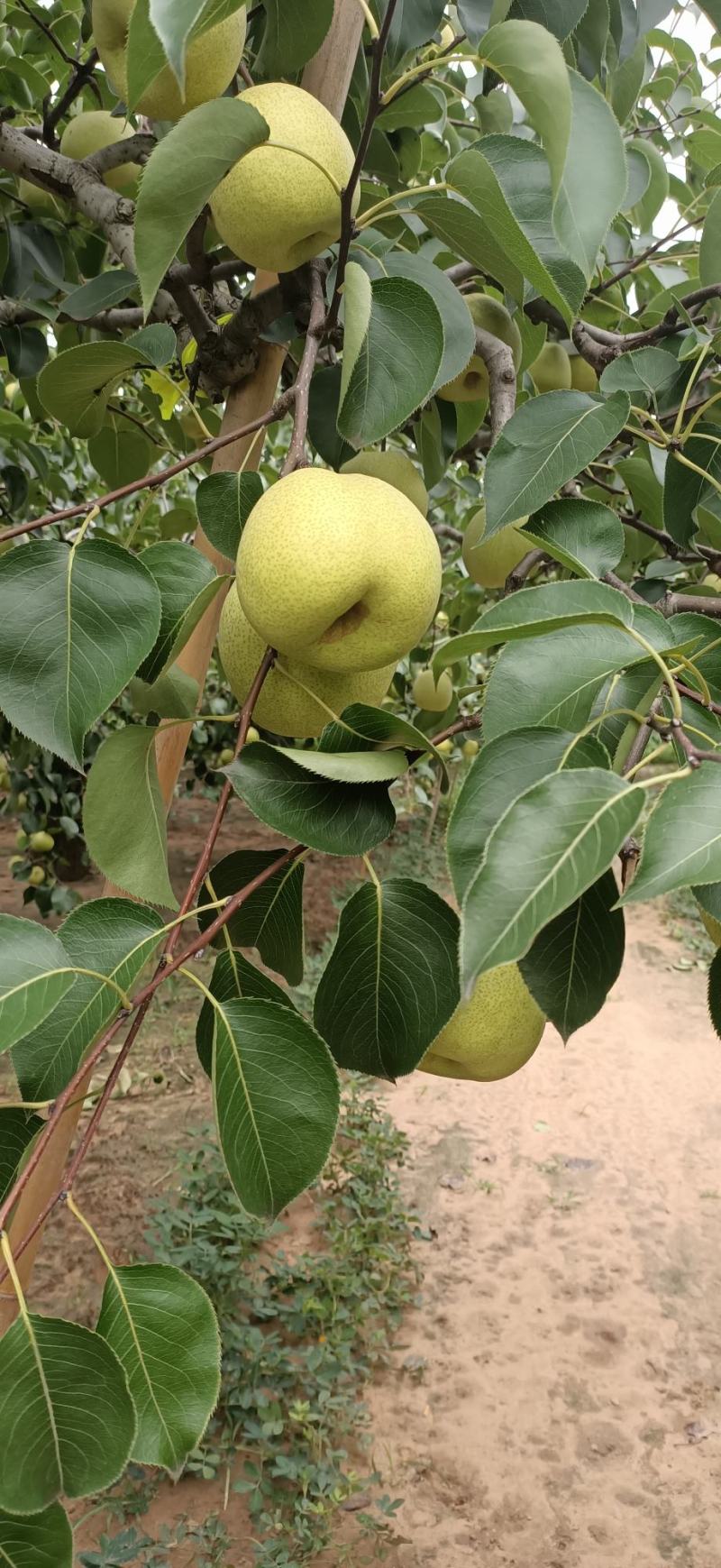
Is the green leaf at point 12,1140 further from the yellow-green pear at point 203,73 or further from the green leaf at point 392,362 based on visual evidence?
the yellow-green pear at point 203,73

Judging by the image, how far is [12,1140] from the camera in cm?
65

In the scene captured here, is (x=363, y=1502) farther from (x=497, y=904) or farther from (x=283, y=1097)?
(x=497, y=904)

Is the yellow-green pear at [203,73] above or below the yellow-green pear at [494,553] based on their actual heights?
above

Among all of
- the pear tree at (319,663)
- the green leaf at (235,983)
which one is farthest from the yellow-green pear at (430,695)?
the green leaf at (235,983)

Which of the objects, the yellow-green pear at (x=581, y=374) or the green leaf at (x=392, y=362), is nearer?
the green leaf at (x=392, y=362)

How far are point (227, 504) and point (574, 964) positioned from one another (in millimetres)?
497

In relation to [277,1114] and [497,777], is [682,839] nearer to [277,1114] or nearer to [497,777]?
[497,777]

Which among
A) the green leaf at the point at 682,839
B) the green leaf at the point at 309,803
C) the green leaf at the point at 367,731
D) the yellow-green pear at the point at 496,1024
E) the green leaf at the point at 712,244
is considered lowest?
the yellow-green pear at the point at 496,1024

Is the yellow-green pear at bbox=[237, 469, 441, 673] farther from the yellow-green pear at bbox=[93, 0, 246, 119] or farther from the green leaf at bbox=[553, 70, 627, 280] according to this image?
the yellow-green pear at bbox=[93, 0, 246, 119]

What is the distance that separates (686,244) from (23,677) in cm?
177

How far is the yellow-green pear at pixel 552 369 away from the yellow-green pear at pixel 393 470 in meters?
0.58

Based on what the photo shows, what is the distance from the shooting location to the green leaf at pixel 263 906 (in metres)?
0.83

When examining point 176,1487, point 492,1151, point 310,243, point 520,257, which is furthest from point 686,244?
point 492,1151

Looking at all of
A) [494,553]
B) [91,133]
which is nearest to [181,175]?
[494,553]
